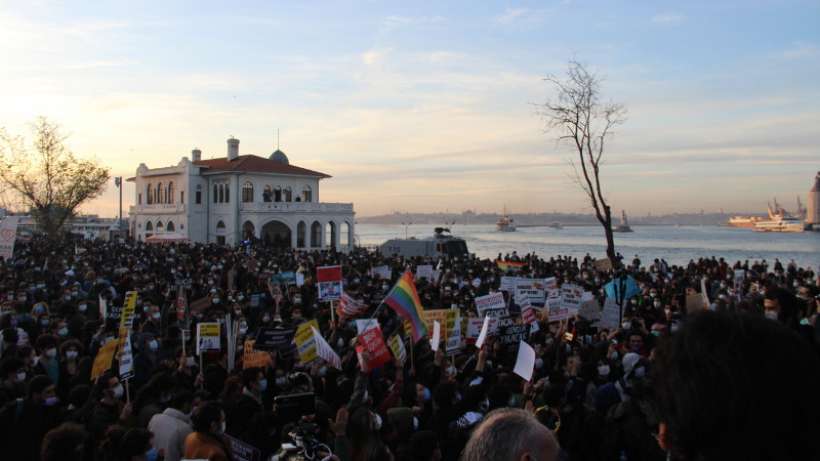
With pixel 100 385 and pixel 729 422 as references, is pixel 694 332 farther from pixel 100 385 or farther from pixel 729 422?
pixel 100 385

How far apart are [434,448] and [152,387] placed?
301cm

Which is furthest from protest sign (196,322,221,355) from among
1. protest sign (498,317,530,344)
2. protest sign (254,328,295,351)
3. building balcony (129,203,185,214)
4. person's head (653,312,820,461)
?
building balcony (129,203,185,214)

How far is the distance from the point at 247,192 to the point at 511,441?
54.7 meters

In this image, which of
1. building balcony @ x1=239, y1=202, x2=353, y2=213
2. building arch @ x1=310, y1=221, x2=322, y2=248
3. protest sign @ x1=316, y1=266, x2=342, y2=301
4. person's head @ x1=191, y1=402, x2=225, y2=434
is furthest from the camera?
building arch @ x1=310, y1=221, x2=322, y2=248

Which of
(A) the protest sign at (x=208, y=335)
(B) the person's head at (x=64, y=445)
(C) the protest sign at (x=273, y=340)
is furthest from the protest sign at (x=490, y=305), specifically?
(B) the person's head at (x=64, y=445)

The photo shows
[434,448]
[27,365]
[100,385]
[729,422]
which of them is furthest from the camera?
[27,365]

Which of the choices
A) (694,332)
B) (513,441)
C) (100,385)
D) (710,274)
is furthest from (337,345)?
(710,274)

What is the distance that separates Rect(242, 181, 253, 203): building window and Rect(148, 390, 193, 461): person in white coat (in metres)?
50.5

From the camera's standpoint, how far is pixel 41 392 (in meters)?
6.51

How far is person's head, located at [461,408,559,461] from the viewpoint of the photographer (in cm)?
272

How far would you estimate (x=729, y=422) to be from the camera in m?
1.37

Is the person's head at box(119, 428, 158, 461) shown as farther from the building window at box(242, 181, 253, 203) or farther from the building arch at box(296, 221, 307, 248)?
the building window at box(242, 181, 253, 203)

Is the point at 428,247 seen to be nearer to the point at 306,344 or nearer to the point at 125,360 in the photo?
the point at 306,344

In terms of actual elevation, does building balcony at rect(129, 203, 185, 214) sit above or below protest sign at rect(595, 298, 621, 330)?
above
